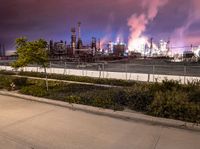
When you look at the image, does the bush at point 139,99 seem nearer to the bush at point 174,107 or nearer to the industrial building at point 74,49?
the bush at point 174,107

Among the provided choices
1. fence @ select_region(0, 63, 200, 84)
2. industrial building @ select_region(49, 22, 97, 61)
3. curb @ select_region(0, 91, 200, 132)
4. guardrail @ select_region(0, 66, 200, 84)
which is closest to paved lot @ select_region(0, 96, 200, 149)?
curb @ select_region(0, 91, 200, 132)

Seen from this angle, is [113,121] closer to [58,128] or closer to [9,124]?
[58,128]

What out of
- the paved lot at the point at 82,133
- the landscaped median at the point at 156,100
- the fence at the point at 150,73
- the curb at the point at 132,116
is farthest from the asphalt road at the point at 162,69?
the paved lot at the point at 82,133

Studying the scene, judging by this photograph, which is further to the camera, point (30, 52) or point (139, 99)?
point (30, 52)

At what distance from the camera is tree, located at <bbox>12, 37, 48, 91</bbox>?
1134 cm

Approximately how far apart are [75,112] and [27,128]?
2.00 metres

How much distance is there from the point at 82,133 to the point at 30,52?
6446mm

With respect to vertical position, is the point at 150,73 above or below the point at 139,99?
above

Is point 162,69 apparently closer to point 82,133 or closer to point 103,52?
point 82,133

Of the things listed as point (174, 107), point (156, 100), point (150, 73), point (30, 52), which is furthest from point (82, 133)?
point (150, 73)

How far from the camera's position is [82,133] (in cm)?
610

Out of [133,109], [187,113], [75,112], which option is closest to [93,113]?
[75,112]

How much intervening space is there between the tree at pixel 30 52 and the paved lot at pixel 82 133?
392cm

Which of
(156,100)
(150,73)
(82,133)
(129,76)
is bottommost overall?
(82,133)
